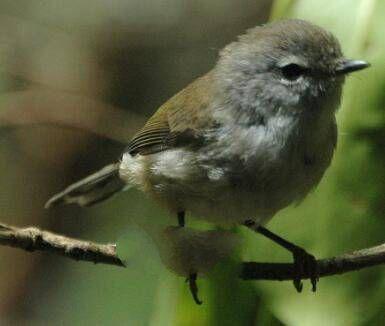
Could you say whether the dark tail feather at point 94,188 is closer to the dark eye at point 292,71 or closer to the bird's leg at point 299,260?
the dark eye at point 292,71

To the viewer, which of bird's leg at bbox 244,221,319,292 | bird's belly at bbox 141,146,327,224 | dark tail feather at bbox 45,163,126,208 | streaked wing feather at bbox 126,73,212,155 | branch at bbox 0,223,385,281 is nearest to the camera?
branch at bbox 0,223,385,281

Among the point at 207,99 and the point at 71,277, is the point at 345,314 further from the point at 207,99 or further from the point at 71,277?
the point at 71,277

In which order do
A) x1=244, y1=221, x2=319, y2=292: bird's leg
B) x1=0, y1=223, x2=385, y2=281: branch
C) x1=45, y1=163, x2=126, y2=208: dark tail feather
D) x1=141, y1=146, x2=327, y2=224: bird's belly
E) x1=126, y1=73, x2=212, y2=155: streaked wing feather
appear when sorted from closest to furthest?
x1=0, y1=223, x2=385, y2=281: branch
x1=244, y1=221, x2=319, y2=292: bird's leg
x1=141, y1=146, x2=327, y2=224: bird's belly
x1=126, y1=73, x2=212, y2=155: streaked wing feather
x1=45, y1=163, x2=126, y2=208: dark tail feather

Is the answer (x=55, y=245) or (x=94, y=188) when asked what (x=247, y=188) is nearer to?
(x=55, y=245)

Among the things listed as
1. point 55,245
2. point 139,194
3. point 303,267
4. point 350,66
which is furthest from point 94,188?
point 350,66

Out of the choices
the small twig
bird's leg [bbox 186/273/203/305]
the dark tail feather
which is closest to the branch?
the small twig

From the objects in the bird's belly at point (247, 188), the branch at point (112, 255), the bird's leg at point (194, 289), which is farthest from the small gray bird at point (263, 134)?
the bird's leg at point (194, 289)

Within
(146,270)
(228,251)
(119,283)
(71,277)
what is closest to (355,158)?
(228,251)

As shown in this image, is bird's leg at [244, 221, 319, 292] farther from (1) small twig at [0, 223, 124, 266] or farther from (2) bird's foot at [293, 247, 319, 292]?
(1) small twig at [0, 223, 124, 266]
